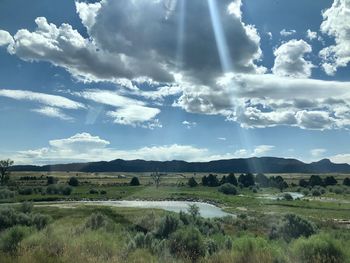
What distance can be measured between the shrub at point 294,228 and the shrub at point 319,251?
11.6 metres

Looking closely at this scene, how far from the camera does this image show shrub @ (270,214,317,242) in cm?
2683

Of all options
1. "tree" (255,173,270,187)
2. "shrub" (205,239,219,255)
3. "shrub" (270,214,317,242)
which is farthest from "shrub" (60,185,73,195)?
"shrub" (205,239,219,255)

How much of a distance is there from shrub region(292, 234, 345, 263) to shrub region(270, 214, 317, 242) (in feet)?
38.1

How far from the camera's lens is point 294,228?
91.7ft

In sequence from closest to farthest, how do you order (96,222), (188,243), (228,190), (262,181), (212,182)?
1. (188,243)
2. (96,222)
3. (228,190)
4. (212,182)
5. (262,181)

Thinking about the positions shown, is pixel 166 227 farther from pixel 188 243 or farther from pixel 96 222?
pixel 96 222

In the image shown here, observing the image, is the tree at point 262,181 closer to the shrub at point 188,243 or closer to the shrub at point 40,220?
the shrub at point 40,220

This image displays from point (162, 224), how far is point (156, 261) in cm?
976

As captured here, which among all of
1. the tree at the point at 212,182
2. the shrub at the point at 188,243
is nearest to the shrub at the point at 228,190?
the tree at the point at 212,182

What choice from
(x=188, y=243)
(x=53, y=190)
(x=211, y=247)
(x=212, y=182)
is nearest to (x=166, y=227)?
(x=211, y=247)

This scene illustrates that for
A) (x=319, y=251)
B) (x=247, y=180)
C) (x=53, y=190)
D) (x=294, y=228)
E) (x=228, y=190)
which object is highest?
(x=247, y=180)

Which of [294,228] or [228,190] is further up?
[228,190]

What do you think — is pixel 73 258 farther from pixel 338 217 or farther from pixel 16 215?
pixel 338 217

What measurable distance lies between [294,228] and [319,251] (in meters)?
13.6
